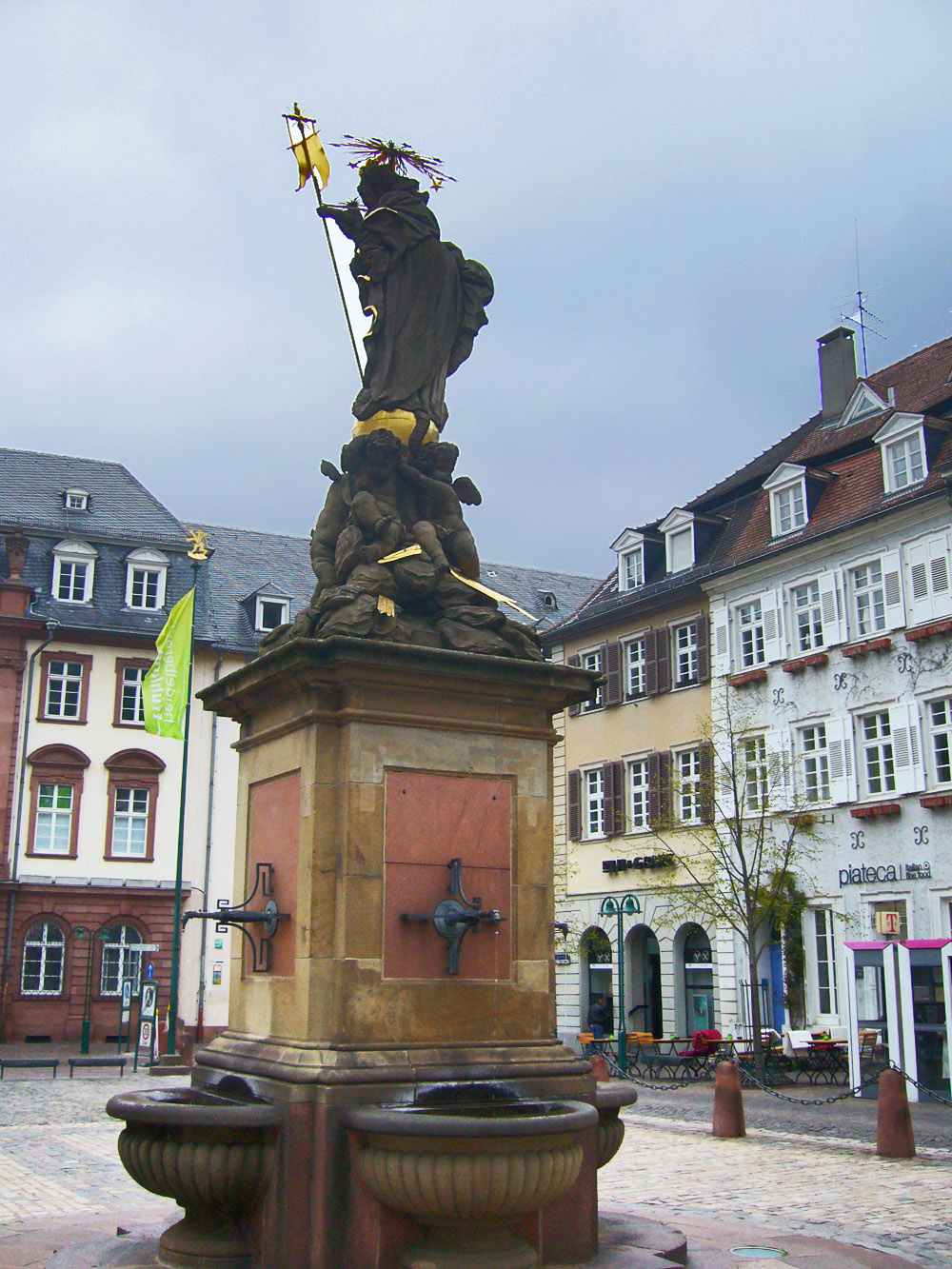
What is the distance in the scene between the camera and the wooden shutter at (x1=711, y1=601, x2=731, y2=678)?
105ft

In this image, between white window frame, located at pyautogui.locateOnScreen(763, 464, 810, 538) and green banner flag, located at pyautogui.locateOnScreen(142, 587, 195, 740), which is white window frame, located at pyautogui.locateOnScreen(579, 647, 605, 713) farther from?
green banner flag, located at pyautogui.locateOnScreen(142, 587, 195, 740)

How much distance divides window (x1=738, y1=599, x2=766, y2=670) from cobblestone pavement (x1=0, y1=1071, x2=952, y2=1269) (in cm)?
1278

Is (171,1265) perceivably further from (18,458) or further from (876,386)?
(18,458)

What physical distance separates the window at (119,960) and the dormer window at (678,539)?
56.2 feet

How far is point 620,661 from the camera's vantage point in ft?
116

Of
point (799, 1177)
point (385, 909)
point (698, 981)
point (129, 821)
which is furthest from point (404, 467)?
point (129, 821)

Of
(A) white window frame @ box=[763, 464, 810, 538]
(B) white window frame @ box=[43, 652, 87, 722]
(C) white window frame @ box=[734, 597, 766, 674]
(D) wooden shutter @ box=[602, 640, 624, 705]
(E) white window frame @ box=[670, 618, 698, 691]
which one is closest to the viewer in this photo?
(A) white window frame @ box=[763, 464, 810, 538]

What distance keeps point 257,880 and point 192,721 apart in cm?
3135

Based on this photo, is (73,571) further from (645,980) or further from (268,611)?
(645,980)

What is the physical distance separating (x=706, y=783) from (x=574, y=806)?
→ 23.5 ft

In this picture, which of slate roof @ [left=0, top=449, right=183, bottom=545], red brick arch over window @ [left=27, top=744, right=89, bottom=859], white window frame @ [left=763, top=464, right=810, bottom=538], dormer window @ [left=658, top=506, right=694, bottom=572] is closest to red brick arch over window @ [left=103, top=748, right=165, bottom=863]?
red brick arch over window @ [left=27, top=744, right=89, bottom=859]

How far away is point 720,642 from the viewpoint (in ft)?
106

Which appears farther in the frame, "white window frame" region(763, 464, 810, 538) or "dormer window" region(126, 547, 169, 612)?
"dormer window" region(126, 547, 169, 612)

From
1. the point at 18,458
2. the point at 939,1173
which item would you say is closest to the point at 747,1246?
the point at 939,1173
